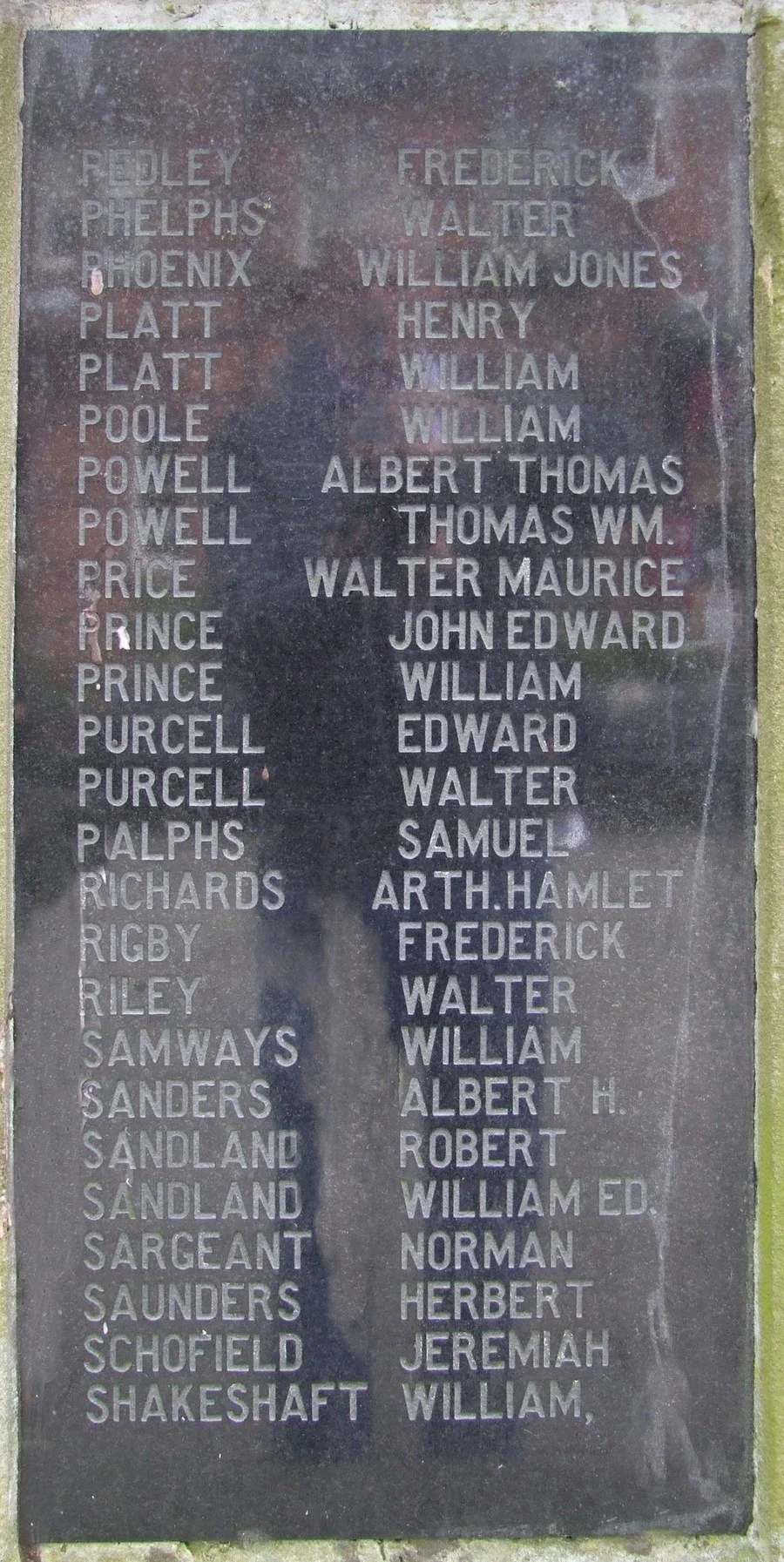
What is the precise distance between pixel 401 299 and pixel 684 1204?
2.01 meters

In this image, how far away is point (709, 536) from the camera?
2.71 meters

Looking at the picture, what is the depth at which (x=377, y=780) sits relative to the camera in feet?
8.91

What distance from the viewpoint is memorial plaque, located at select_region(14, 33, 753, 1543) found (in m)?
2.69

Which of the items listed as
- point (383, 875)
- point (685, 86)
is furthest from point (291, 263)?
point (383, 875)

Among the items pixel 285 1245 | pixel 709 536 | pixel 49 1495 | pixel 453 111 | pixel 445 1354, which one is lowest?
pixel 49 1495

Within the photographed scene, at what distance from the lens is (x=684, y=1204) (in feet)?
8.92

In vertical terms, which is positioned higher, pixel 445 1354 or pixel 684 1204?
pixel 684 1204

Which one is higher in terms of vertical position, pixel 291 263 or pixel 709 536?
pixel 291 263

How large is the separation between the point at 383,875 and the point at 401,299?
3.99ft

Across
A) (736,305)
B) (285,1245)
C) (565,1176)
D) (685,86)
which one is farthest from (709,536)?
(285,1245)

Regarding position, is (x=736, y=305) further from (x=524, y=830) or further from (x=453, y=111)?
(x=524, y=830)

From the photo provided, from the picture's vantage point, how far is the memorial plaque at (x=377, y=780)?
8.81 ft

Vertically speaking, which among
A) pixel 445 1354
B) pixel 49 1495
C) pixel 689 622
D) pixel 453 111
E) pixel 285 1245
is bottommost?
pixel 49 1495

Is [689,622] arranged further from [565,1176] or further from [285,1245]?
[285,1245]
